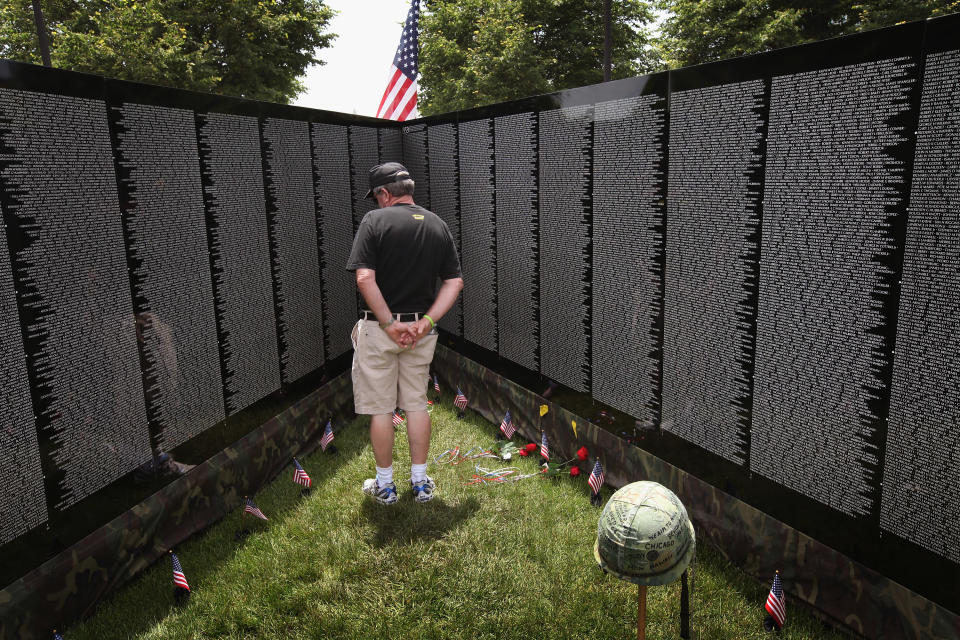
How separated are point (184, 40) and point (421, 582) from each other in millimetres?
20337

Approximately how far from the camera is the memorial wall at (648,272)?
2693 millimetres

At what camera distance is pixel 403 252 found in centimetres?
437

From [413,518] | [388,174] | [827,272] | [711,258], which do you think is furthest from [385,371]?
[827,272]

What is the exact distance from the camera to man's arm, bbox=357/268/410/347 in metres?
4.25

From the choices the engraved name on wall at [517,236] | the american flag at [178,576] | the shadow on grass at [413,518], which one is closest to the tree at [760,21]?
the engraved name on wall at [517,236]

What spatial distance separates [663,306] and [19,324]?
3.62 metres

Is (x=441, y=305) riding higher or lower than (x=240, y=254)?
lower

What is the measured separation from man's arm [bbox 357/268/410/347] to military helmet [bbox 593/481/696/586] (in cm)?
238

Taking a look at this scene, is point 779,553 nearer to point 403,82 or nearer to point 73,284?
point 73,284

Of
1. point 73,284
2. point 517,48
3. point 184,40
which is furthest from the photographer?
point 517,48

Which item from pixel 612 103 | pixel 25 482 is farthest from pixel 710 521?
pixel 25 482

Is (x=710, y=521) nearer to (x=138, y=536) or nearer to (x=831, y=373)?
(x=831, y=373)

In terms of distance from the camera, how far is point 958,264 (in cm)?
250

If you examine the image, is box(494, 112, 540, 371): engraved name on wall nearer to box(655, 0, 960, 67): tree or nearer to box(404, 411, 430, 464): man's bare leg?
box(404, 411, 430, 464): man's bare leg
